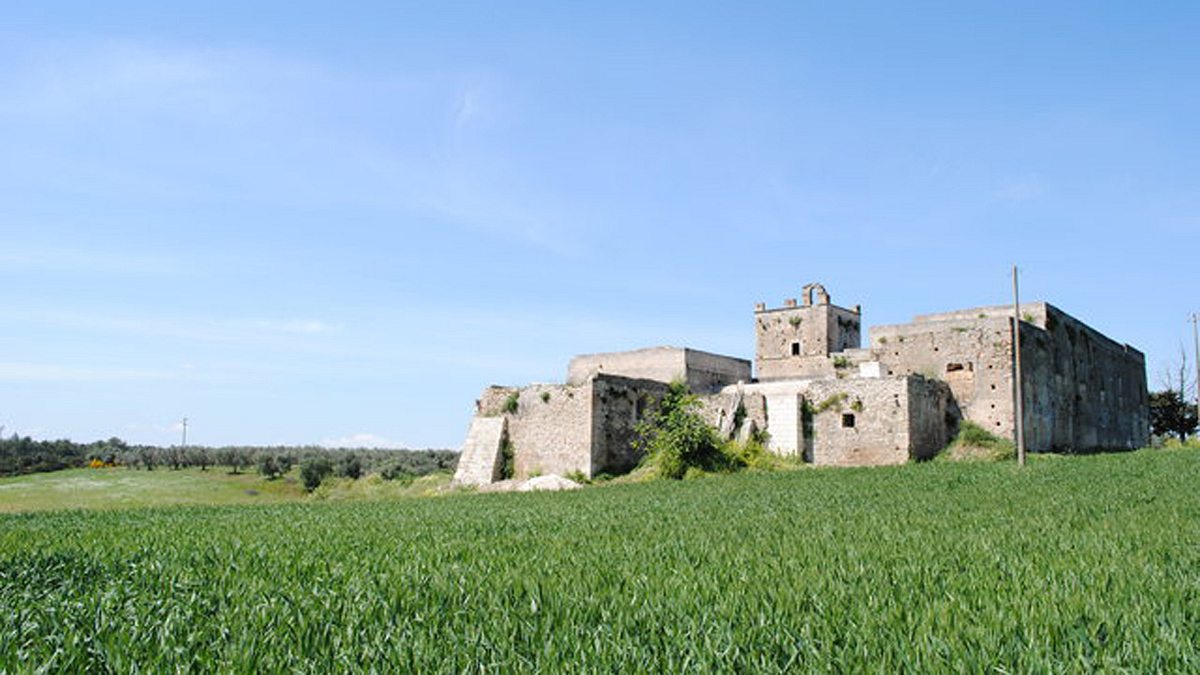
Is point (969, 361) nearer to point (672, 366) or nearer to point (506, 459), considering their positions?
point (672, 366)

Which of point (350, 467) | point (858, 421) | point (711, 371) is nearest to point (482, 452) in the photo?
point (711, 371)

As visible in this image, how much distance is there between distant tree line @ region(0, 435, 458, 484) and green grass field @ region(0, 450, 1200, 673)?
43561 millimetres

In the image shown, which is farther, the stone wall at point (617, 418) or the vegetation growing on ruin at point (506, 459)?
the vegetation growing on ruin at point (506, 459)

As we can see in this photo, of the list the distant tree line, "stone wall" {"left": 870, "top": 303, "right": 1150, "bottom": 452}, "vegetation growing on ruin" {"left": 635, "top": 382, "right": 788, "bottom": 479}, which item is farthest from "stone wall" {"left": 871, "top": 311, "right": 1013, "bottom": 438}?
the distant tree line

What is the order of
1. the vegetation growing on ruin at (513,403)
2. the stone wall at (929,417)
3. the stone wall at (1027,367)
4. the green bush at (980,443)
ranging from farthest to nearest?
the vegetation growing on ruin at (513,403) < the stone wall at (1027,367) < the green bush at (980,443) < the stone wall at (929,417)

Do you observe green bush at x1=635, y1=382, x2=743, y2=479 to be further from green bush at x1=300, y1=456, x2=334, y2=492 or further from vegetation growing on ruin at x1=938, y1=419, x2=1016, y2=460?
green bush at x1=300, y1=456, x2=334, y2=492

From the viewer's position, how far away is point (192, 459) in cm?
6619

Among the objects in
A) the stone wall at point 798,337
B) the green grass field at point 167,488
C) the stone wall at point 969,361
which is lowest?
the green grass field at point 167,488

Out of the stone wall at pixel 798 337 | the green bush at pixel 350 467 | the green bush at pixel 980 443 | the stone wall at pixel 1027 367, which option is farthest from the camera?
the green bush at pixel 350 467

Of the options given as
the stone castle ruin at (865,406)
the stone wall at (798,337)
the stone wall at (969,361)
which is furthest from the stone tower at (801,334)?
the stone wall at (969,361)

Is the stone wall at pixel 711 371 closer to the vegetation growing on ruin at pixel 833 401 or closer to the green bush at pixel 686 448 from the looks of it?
the green bush at pixel 686 448

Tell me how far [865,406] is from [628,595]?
88.0 feet

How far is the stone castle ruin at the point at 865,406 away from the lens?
32094 millimetres

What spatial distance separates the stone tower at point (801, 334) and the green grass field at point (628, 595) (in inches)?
1394
